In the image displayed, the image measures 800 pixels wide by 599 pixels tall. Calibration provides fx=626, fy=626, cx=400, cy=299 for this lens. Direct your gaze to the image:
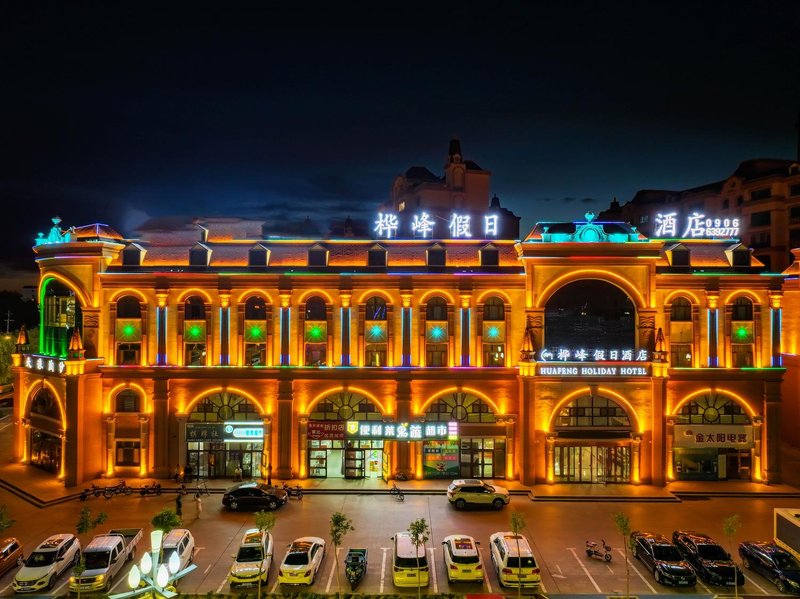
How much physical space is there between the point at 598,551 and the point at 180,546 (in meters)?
18.2

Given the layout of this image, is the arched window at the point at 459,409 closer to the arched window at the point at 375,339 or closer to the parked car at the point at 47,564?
the arched window at the point at 375,339

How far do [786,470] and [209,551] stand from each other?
36502 millimetres

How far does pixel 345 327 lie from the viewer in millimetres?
39812

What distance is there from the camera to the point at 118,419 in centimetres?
3950

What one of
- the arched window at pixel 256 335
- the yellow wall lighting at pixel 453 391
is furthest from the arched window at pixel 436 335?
the arched window at pixel 256 335

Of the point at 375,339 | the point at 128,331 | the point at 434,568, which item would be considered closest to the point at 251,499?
the point at 434,568

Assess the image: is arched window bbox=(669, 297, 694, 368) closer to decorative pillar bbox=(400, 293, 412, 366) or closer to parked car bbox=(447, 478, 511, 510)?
parked car bbox=(447, 478, 511, 510)

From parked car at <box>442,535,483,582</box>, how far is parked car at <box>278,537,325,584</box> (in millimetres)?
5546

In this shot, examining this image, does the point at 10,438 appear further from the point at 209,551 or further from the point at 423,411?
the point at 423,411

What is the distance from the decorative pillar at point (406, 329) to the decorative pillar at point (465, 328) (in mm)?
3360

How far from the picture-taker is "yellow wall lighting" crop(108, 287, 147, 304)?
39.9 metres

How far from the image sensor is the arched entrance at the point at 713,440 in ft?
128

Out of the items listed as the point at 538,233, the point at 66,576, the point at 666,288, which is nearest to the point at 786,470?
the point at 666,288

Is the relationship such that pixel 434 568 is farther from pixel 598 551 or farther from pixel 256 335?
pixel 256 335
